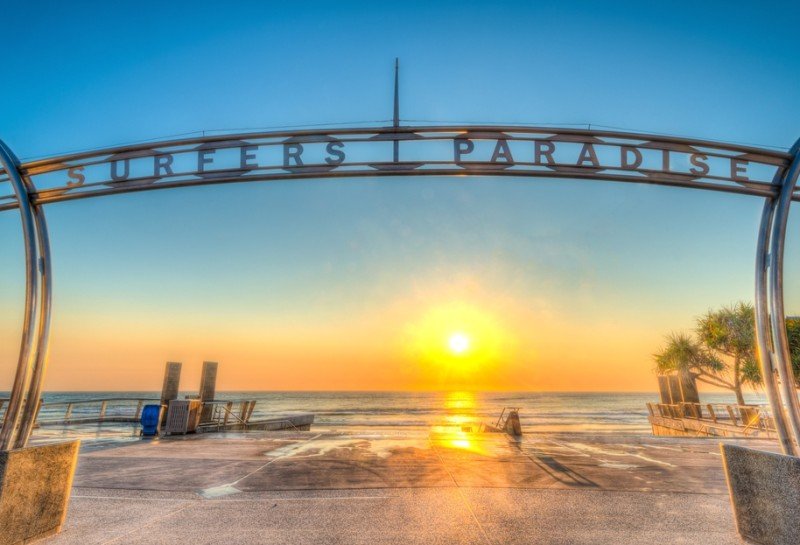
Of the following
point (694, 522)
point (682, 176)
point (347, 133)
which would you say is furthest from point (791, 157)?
point (347, 133)

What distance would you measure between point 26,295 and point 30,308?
0.50ft

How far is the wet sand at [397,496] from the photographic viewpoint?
4.95 metres

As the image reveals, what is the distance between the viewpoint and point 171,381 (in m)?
18.8

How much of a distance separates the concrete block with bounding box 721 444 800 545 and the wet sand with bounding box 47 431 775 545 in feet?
1.26

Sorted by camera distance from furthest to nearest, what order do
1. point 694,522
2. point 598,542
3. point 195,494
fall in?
1. point 195,494
2. point 694,522
3. point 598,542

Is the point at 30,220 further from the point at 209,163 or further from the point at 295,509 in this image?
the point at 295,509

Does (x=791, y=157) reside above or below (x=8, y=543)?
above

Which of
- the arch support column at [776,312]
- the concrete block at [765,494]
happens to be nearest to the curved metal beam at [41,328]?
the concrete block at [765,494]

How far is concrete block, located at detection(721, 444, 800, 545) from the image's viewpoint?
4223 millimetres

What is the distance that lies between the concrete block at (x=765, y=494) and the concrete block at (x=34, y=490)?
697 centimetres

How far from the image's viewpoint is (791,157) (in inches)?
199

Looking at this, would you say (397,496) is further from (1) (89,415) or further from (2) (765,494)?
(1) (89,415)

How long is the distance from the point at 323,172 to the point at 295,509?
4159 millimetres

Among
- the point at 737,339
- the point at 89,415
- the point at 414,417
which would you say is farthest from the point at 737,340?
the point at 89,415
